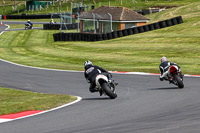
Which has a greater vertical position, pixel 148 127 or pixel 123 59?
pixel 148 127

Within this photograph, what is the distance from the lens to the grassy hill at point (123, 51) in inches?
1107

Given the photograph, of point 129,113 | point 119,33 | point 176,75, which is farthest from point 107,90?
point 119,33

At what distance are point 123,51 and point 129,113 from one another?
24.9m

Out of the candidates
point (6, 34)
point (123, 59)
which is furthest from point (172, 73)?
point (6, 34)

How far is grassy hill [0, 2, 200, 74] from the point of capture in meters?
28.1

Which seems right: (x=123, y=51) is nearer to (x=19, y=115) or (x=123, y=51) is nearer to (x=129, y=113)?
(x=19, y=115)

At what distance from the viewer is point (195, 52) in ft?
102

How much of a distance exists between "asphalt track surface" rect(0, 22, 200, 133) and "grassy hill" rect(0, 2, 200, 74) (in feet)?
22.0

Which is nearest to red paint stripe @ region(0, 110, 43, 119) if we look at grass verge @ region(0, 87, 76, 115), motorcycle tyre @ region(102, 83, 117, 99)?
grass verge @ region(0, 87, 76, 115)

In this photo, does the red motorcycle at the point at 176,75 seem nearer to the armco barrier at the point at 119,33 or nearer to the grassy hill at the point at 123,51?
the grassy hill at the point at 123,51

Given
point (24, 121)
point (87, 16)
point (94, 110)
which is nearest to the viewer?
point (24, 121)

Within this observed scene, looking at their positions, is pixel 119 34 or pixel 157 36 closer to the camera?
pixel 157 36

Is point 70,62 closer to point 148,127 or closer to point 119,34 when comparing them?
point 119,34

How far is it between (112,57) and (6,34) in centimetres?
2855
